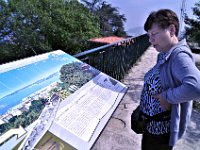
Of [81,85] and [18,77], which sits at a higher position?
[18,77]

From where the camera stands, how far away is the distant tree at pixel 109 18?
86.3 ft

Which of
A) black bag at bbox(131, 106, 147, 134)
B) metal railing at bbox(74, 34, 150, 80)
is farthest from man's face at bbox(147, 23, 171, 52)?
metal railing at bbox(74, 34, 150, 80)

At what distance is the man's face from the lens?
163cm

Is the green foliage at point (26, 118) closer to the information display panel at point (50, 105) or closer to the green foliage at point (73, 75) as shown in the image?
the information display panel at point (50, 105)

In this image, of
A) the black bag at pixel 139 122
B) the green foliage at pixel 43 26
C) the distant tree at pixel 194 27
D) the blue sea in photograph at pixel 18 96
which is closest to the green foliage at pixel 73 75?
the blue sea in photograph at pixel 18 96

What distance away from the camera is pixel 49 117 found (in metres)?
1.57

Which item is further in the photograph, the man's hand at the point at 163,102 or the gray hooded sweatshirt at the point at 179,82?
the man's hand at the point at 163,102

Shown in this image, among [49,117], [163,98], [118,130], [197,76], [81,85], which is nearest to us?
[197,76]

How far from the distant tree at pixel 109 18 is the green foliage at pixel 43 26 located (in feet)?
38.9

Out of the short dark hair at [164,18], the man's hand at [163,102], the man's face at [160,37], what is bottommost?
the man's hand at [163,102]

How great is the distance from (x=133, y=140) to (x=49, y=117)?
186 centimetres

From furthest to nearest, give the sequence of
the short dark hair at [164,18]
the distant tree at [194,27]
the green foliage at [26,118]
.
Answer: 1. the distant tree at [194,27]
2. the short dark hair at [164,18]
3. the green foliage at [26,118]

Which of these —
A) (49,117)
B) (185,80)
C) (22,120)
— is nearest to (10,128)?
(22,120)

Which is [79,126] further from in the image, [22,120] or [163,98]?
[163,98]
